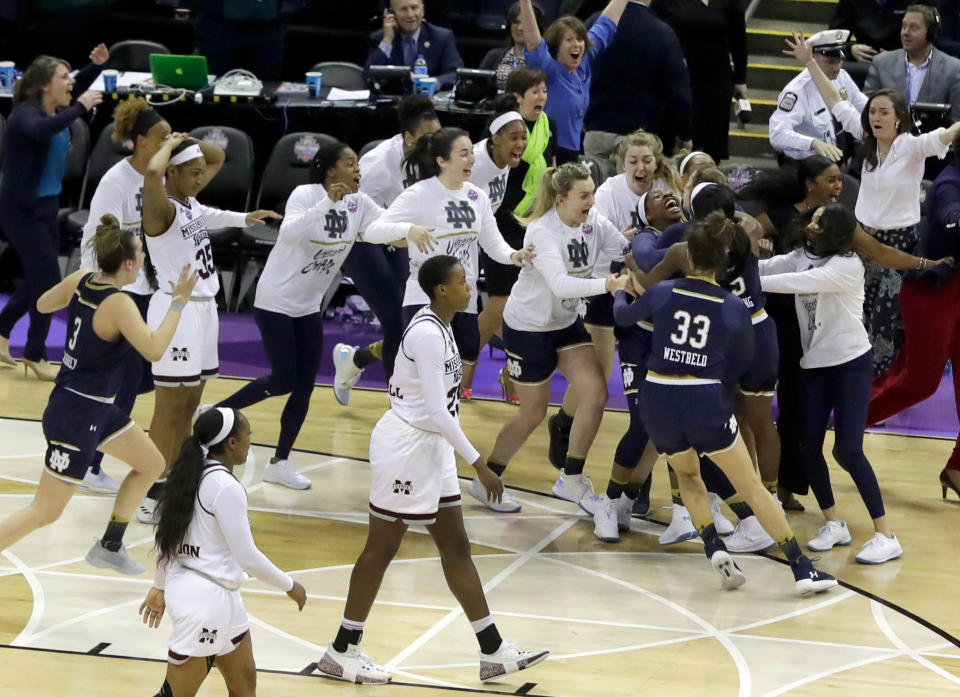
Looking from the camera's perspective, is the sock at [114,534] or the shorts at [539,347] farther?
the shorts at [539,347]

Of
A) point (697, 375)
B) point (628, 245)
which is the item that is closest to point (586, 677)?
point (697, 375)

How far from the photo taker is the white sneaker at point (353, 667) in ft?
16.8

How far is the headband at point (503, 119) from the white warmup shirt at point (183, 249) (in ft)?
5.67

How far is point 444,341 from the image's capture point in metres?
5.18

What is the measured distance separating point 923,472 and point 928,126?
2860mm

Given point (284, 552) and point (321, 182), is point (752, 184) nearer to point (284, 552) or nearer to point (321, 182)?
point (321, 182)

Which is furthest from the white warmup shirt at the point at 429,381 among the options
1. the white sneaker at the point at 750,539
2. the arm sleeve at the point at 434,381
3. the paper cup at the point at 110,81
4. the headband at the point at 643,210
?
the paper cup at the point at 110,81

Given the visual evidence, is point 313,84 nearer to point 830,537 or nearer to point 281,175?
point 281,175

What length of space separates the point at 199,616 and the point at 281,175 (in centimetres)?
698

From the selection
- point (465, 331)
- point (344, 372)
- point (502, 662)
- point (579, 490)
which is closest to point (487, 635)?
point (502, 662)

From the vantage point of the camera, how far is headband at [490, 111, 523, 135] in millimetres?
7504

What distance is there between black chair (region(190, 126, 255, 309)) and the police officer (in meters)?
4.11

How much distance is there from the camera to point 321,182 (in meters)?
7.09

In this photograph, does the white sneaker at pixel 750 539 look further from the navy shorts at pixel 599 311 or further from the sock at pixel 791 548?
the navy shorts at pixel 599 311
